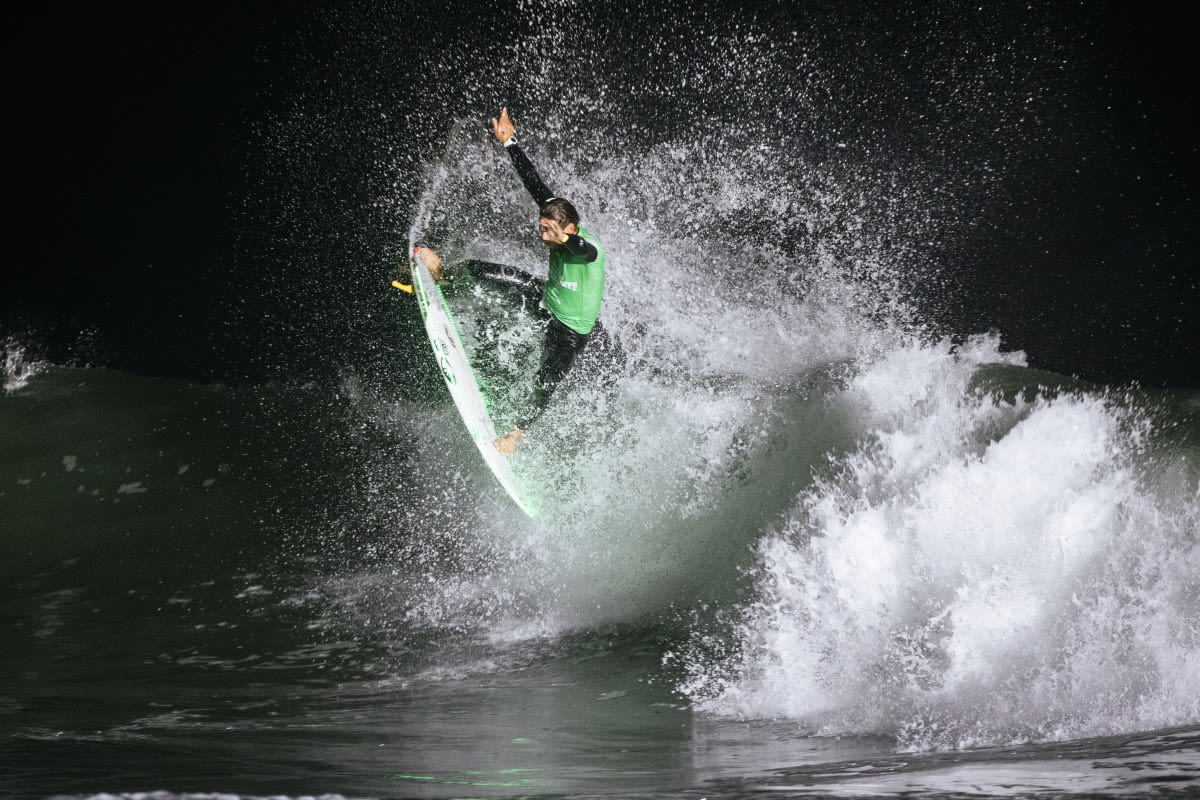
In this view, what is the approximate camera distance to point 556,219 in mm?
3971

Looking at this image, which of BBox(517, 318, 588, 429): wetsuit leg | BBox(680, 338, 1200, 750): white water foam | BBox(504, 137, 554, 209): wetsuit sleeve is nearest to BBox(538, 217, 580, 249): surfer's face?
BBox(504, 137, 554, 209): wetsuit sleeve

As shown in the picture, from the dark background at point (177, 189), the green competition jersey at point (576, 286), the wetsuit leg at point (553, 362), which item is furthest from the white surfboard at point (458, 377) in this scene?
the dark background at point (177, 189)

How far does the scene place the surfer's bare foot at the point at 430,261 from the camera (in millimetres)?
4712

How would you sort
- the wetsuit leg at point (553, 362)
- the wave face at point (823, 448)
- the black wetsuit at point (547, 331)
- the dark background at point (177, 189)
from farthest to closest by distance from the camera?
1. the dark background at point (177, 189)
2. the wetsuit leg at point (553, 362)
3. the black wetsuit at point (547, 331)
4. the wave face at point (823, 448)

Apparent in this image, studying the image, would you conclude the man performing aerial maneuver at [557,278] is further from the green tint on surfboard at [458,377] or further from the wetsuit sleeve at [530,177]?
the green tint on surfboard at [458,377]

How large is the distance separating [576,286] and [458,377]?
0.88 m

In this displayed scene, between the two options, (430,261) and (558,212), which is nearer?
(558,212)

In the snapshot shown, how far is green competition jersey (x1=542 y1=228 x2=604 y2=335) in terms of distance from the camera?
4.20 m

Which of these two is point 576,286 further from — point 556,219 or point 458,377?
point 458,377

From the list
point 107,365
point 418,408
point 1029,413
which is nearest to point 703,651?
point 1029,413

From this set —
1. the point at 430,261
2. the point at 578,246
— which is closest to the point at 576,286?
the point at 578,246

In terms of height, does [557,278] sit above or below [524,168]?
below

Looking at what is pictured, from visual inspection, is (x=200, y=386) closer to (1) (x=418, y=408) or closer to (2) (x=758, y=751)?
(1) (x=418, y=408)

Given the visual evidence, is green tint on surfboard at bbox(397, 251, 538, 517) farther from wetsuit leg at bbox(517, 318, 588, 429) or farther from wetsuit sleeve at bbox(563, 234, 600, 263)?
wetsuit sleeve at bbox(563, 234, 600, 263)
